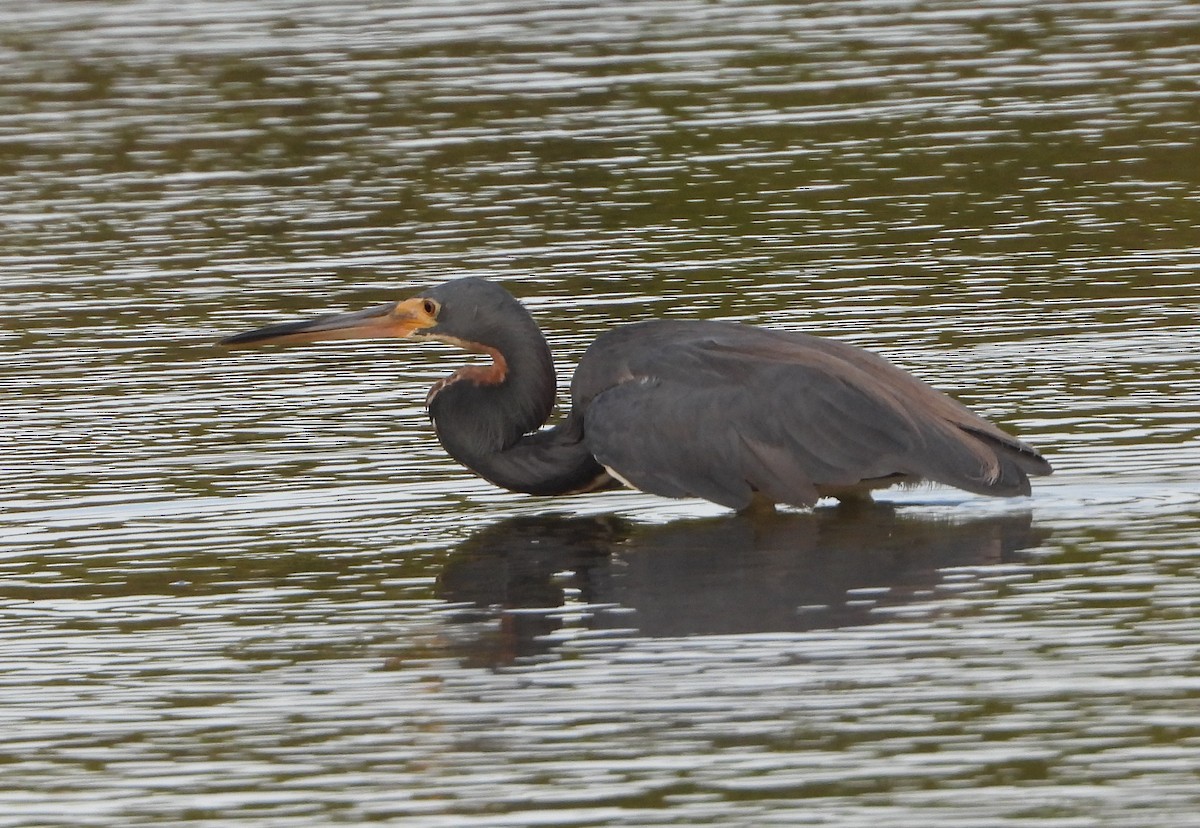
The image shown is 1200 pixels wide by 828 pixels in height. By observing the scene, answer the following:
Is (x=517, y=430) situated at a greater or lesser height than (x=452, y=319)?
lesser

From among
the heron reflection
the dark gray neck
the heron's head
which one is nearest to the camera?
the heron reflection

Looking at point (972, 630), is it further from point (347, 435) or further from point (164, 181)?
point (164, 181)

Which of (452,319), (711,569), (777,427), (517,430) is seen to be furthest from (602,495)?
(711,569)

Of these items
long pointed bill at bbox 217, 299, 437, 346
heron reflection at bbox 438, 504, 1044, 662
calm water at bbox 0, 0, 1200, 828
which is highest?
long pointed bill at bbox 217, 299, 437, 346

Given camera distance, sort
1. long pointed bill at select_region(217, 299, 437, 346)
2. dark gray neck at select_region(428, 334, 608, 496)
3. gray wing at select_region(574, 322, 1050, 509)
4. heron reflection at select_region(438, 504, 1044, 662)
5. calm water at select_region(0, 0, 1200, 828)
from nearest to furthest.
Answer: calm water at select_region(0, 0, 1200, 828)
heron reflection at select_region(438, 504, 1044, 662)
gray wing at select_region(574, 322, 1050, 509)
dark gray neck at select_region(428, 334, 608, 496)
long pointed bill at select_region(217, 299, 437, 346)

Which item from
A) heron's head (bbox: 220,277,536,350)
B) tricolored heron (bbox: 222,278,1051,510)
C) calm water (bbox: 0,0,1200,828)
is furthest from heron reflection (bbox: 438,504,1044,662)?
heron's head (bbox: 220,277,536,350)

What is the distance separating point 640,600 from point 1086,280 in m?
5.94

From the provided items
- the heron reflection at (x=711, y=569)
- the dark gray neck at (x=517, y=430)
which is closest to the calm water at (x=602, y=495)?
the heron reflection at (x=711, y=569)

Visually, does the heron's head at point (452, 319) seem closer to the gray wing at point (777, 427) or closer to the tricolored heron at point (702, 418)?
the tricolored heron at point (702, 418)

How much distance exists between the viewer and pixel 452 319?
35.7 ft

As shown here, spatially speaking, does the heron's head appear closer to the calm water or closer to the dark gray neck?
the dark gray neck

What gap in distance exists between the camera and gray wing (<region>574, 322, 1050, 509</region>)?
9898 mm

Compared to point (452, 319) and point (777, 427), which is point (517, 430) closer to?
point (452, 319)

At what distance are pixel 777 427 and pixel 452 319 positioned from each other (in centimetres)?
166
